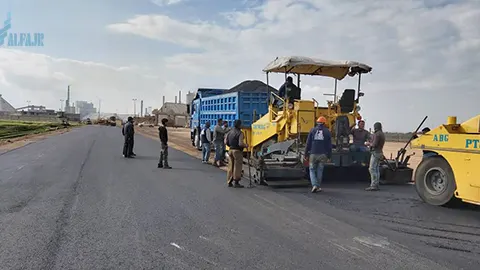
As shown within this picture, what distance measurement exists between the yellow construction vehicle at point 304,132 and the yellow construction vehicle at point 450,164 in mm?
2511

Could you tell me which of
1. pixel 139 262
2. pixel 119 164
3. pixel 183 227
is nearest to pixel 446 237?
pixel 183 227

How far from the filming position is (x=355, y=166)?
11109 mm

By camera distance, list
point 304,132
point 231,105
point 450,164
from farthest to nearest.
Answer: point 231,105 → point 304,132 → point 450,164

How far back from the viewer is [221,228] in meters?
5.98

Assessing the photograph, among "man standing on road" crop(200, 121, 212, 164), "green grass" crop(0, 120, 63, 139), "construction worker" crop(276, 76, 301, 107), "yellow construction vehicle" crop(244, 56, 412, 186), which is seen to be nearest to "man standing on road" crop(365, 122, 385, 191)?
"yellow construction vehicle" crop(244, 56, 412, 186)

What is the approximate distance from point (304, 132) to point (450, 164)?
3827 mm

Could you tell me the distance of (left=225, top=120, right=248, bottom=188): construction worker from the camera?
987 cm

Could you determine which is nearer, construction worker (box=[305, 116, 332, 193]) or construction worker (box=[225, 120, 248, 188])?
construction worker (box=[305, 116, 332, 193])

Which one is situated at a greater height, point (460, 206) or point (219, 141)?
point (219, 141)

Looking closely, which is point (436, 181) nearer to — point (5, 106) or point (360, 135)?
point (360, 135)

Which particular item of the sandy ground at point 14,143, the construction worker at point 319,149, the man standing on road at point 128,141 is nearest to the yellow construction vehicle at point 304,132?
the construction worker at point 319,149

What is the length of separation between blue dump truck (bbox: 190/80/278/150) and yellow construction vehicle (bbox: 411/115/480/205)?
5048mm

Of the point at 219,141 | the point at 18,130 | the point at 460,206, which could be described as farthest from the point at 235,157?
the point at 18,130

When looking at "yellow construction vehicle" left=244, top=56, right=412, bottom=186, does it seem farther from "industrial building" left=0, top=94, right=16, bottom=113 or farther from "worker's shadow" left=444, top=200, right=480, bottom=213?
"industrial building" left=0, top=94, right=16, bottom=113
